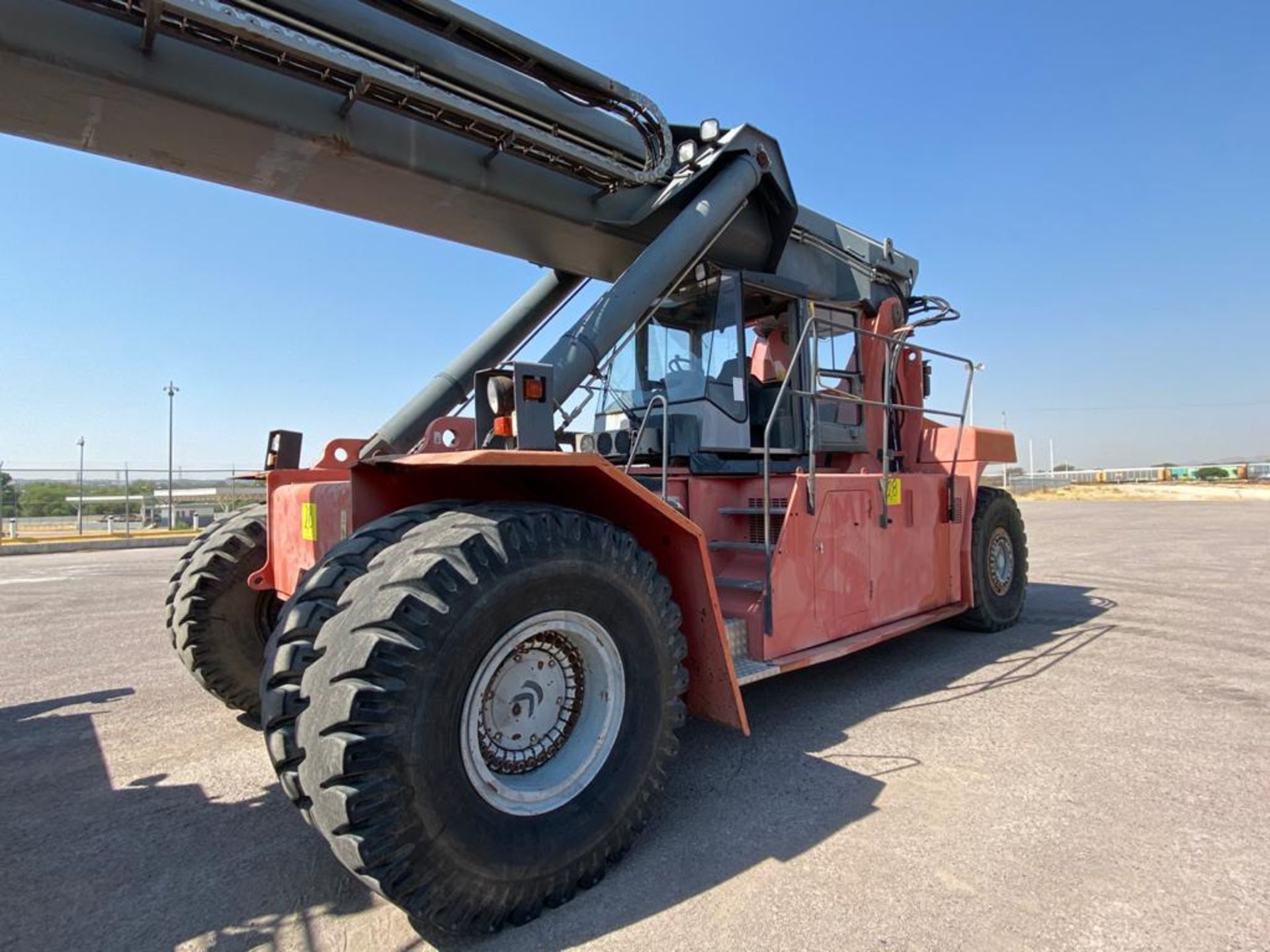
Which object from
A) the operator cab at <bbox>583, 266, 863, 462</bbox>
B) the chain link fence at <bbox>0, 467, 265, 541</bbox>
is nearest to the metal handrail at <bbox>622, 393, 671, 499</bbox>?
the operator cab at <bbox>583, 266, 863, 462</bbox>

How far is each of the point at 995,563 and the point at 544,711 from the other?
5.57 m

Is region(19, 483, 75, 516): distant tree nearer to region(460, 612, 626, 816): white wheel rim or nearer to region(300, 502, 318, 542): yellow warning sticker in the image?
region(300, 502, 318, 542): yellow warning sticker

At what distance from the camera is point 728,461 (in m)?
4.94

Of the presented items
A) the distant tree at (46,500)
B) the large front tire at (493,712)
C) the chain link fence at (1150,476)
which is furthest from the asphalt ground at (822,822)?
the chain link fence at (1150,476)

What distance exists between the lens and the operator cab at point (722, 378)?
485cm

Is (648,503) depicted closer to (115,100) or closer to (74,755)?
(115,100)

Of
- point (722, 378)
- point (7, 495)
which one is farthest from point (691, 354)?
point (7, 495)

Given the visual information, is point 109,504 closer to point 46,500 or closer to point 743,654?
point 46,500

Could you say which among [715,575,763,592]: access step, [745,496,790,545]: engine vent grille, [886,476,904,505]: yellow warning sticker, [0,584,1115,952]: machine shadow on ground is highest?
[886,476,904,505]: yellow warning sticker

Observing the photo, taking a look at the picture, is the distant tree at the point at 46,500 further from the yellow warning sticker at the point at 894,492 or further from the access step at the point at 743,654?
the yellow warning sticker at the point at 894,492

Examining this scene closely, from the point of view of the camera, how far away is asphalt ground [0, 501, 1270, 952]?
2.31 meters

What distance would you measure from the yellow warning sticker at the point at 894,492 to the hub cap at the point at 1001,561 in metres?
1.87

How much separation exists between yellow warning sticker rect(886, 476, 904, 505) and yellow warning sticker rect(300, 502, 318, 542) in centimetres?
382

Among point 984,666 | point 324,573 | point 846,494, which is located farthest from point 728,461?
point 324,573
